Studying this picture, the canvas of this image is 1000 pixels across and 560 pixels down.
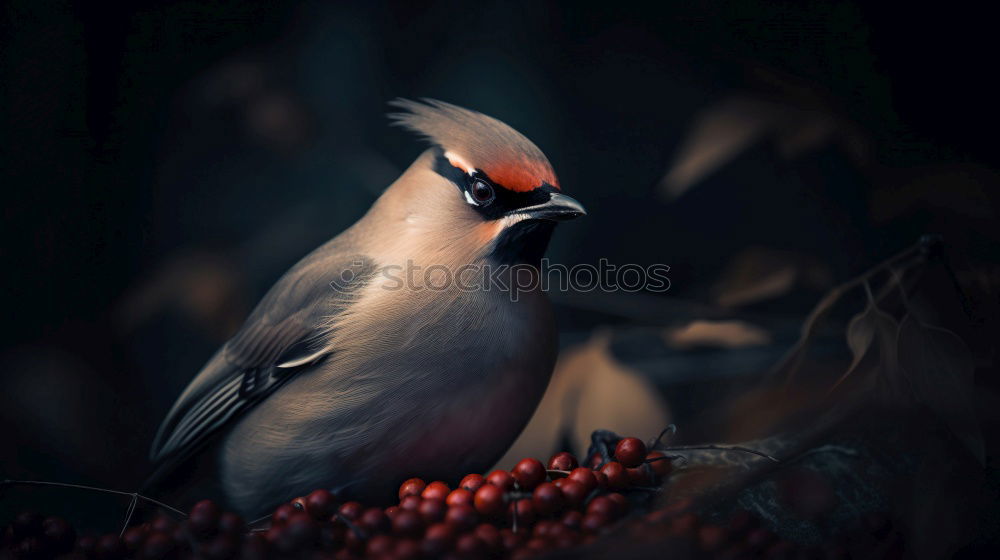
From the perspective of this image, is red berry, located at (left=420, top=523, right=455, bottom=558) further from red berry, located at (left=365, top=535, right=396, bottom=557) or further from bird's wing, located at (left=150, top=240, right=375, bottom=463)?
bird's wing, located at (left=150, top=240, right=375, bottom=463)

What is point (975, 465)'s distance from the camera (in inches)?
67.7

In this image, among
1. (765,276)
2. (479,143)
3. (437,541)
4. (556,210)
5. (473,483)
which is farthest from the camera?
(765,276)

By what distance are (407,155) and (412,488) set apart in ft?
3.05

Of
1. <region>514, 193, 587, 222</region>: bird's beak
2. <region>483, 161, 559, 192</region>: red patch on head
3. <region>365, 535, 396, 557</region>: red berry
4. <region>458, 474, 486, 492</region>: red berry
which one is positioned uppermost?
<region>483, 161, 559, 192</region>: red patch on head

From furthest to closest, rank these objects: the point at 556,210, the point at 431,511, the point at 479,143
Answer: the point at 479,143, the point at 556,210, the point at 431,511

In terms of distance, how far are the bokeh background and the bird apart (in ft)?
0.50

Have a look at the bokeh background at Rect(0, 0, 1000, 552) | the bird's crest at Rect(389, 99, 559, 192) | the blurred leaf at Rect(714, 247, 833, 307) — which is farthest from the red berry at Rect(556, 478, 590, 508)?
the blurred leaf at Rect(714, 247, 833, 307)

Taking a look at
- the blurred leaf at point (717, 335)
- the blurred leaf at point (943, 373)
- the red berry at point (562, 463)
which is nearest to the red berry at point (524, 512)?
the red berry at point (562, 463)

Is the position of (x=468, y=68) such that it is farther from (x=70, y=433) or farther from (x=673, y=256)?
(x=70, y=433)

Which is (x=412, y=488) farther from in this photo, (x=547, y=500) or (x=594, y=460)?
(x=594, y=460)

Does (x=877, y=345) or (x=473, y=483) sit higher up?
(x=877, y=345)

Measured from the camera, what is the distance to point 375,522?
1.46 m

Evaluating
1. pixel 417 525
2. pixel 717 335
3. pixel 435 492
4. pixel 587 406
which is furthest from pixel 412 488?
pixel 717 335

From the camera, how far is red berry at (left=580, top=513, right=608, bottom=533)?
1.45 meters
